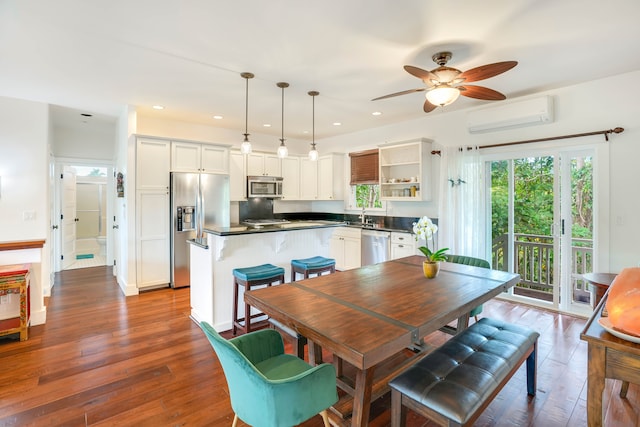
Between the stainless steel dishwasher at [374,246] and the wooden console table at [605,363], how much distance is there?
12.1 ft

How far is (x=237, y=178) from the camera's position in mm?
5574

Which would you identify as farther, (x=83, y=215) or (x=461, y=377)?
(x=83, y=215)

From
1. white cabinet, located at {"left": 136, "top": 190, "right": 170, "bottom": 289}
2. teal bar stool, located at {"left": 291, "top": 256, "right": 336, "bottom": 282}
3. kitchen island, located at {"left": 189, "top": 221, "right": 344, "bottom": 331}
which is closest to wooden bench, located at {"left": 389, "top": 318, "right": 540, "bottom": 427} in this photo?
teal bar stool, located at {"left": 291, "top": 256, "right": 336, "bottom": 282}

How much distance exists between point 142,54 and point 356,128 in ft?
12.5

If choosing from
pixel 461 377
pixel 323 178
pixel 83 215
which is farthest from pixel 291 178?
pixel 83 215

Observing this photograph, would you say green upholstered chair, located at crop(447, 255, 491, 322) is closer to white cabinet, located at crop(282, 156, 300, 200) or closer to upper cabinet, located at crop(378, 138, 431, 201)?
upper cabinet, located at crop(378, 138, 431, 201)

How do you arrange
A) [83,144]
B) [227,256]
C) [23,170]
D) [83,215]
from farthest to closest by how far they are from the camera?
[83,215] < [83,144] < [23,170] < [227,256]

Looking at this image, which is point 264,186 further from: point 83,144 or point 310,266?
point 83,144

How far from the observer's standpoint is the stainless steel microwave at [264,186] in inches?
223

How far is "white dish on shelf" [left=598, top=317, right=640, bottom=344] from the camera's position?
3.87ft

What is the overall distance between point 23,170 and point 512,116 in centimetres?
627

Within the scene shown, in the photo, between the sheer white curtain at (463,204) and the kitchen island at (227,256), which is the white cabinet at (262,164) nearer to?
the kitchen island at (227,256)

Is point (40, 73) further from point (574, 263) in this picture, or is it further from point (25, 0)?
point (574, 263)

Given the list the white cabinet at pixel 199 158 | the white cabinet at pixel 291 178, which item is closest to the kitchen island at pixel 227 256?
the white cabinet at pixel 199 158
